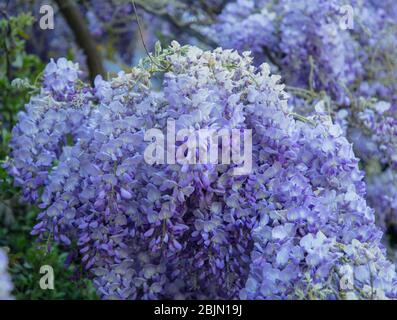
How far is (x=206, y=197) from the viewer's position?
1.69 m

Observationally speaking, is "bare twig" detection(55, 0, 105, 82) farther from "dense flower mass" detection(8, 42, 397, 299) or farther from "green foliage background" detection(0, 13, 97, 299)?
"dense flower mass" detection(8, 42, 397, 299)

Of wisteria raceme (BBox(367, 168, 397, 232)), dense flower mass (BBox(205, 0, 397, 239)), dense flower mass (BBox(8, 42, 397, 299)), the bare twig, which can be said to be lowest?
dense flower mass (BBox(8, 42, 397, 299))

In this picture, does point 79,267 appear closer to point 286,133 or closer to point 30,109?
point 30,109

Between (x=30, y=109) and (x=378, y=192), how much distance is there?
4.37 feet

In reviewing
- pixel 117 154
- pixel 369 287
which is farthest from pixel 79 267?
pixel 369 287

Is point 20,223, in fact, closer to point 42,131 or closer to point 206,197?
point 42,131

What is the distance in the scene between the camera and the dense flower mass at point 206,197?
164cm

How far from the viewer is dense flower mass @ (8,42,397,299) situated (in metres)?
1.64

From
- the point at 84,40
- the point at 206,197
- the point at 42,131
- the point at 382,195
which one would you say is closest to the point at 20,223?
the point at 42,131

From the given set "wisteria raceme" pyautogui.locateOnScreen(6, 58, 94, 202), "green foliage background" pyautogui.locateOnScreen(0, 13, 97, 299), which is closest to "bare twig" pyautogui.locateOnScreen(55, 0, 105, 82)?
"green foliage background" pyautogui.locateOnScreen(0, 13, 97, 299)

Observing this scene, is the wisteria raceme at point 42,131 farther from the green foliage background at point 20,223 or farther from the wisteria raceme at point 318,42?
the wisteria raceme at point 318,42

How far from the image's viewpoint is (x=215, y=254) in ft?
5.62

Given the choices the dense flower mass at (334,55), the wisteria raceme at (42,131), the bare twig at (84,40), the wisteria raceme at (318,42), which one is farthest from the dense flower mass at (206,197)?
the bare twig at (84,40)
